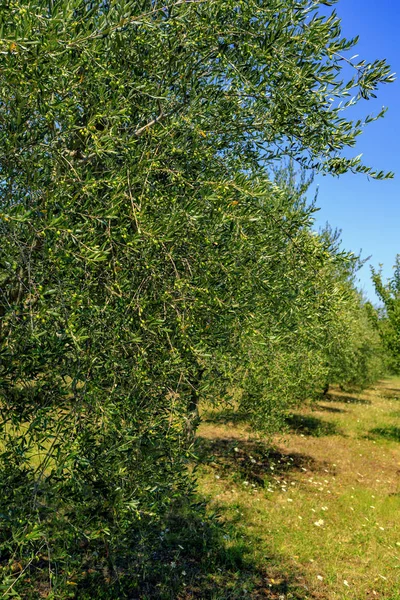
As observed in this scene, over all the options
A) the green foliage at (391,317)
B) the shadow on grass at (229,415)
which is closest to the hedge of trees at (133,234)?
the shadow on grass at (229,415)

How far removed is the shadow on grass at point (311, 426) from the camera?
22516 mm

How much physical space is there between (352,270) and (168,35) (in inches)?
1059

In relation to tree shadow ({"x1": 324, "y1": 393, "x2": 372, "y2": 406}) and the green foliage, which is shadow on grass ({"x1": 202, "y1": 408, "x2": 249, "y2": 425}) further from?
tree shadow ({"x1": 324, "y1": 393, "x2": 372, "y2": 406})

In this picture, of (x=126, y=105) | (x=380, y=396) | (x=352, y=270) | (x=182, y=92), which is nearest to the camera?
(x=126, y=105)

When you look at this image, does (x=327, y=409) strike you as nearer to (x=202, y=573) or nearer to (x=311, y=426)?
(x=311, y=426)

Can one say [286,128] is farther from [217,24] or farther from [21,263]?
[21,263]

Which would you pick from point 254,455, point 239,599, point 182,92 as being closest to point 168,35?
point 182,92

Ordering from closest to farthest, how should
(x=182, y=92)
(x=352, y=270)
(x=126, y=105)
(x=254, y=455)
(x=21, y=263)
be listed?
(x=21, y=263), (x=126, y=105), (x=182, y=92), (x=254, y=455), (x=352, y=270)

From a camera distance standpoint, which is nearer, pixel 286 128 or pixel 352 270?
pixel 286 128

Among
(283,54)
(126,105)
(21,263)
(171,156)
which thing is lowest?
(21,263)

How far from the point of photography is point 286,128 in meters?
6.01

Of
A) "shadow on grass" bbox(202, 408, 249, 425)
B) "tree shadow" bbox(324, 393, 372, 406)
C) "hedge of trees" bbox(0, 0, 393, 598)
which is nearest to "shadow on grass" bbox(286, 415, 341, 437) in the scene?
"shadow on grass" bbox(202, 408, 249, 425)

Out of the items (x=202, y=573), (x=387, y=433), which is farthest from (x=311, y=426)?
(x=202, y=573)

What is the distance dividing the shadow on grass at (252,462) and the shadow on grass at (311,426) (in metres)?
4.14
